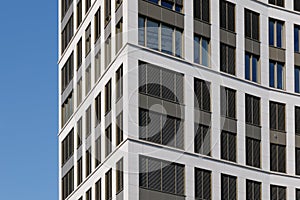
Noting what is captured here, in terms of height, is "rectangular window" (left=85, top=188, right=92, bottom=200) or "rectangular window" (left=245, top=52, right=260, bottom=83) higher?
"rectangular window" (left=245, top=52, right=260, bottom=83)

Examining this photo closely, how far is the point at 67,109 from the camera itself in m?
82.7

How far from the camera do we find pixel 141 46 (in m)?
66.0

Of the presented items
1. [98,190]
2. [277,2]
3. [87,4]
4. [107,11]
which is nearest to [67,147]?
[98,190]

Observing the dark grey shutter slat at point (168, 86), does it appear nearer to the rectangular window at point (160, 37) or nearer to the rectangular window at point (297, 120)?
the rectangular window at point (160, 37)

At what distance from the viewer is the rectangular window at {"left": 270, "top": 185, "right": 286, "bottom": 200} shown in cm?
7256

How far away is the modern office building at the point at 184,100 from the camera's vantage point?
65.0 meters

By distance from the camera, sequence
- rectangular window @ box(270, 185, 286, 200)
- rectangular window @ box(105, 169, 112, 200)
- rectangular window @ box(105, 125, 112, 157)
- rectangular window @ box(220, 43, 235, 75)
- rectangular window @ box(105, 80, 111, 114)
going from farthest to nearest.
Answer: rectangular window @ box(270, 185, 286, 200) → rectangular window @ box(220, 43, 235, 75) → rectangular window @ box(105, 80, 111, 114) → rectangular window @ box(105, 125, 112, 157) → rectangular window @ box(105, 169, 112, 200)

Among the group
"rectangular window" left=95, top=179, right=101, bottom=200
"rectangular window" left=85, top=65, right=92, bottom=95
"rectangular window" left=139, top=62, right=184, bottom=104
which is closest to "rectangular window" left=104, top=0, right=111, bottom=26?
"rectangular window" left=85, top=65, right=92, bottom=95

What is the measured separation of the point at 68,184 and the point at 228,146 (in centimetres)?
1622

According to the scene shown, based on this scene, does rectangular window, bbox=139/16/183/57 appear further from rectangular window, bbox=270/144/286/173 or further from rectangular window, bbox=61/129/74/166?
rectangular window, bbox=61/129/74/166

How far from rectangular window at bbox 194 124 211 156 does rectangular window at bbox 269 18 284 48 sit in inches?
432

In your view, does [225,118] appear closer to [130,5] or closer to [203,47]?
[203,47]

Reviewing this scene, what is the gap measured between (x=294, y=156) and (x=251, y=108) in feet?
16.5

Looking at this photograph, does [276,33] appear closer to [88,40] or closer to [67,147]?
[88,40]
